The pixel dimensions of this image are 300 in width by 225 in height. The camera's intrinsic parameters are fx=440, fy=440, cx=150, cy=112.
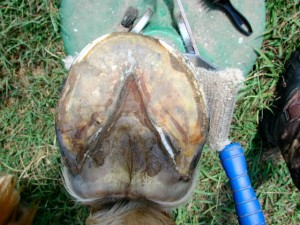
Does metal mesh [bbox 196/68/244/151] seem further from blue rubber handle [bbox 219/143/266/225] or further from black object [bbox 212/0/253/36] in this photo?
black object [bbox 212/0/253/36]

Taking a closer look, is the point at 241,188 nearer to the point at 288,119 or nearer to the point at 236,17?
the point at 288,119

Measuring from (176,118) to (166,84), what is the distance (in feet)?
0.27

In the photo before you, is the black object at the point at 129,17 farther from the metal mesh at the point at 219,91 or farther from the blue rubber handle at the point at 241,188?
the blue rubber handle at the point at 241,188

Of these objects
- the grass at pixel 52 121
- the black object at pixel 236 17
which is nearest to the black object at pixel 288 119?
the grass at pixel 52 121

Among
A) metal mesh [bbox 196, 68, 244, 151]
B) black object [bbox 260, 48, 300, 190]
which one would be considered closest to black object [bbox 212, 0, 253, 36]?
black object [bbox 260, 48, 300, 190]

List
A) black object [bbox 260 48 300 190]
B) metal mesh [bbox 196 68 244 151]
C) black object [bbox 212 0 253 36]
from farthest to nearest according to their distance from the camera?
black object [bbox 212 0 253 36], black object [bbox 260 48 300 190], metal mesh [bbox 196 68 244 151]

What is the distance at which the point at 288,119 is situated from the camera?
150 cm

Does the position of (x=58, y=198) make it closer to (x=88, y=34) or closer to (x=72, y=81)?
(x=88, y=34)

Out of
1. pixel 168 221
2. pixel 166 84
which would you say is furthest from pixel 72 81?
pixel 168 221

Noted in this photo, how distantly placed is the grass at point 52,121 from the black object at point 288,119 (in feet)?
0.14

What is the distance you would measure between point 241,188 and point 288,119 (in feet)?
1.22

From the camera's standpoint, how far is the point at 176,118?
1.00 meters

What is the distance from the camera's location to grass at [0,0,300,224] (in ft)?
5.53

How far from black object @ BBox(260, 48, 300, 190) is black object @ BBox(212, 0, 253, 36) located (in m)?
0.21
